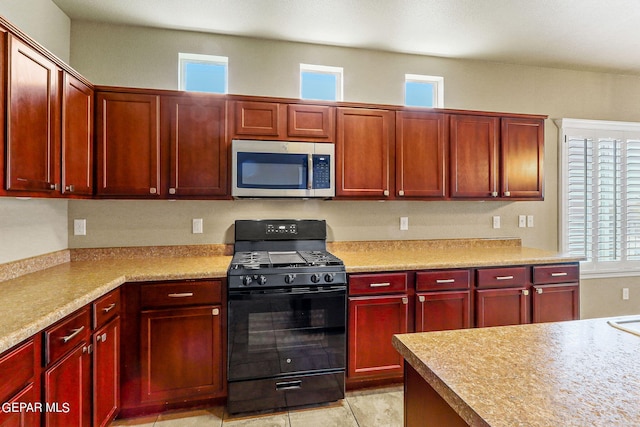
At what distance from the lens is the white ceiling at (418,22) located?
2.50m

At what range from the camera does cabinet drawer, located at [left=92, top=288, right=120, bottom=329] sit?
1822mm

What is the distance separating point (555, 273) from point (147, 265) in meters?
3.20

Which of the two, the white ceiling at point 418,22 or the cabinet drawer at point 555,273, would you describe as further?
the cabinet drawer at point 555,273

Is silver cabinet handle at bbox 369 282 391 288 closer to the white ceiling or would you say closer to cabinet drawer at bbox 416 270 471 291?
cabinet drawer at bbox 416 270 471 291

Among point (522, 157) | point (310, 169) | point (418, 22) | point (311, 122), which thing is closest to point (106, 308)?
point (310, 169)

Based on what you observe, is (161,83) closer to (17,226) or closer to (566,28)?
(17,226)

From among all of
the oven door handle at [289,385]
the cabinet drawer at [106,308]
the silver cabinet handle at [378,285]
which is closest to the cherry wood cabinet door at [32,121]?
the cabinet drawer at [106,308]

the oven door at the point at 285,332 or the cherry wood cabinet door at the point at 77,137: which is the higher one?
the cherry wood cabinet door at the point at 77,137

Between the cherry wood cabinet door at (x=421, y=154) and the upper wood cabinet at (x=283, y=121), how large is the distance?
629 mm

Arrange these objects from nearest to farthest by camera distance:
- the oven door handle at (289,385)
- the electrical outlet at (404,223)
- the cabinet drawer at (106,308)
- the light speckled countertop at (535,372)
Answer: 1. the light speckled countertop at (535,372)
2. the cabinet drawer at (106,308)
3. the oven door handle at (289,385)
4. the electrical outlet at (404,223)

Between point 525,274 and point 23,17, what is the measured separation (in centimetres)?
397

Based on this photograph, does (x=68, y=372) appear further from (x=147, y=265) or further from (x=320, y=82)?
(x=320, y=82)

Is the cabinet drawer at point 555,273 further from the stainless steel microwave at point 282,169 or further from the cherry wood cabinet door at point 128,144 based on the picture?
the cherry wood cabinet door at point 128,144

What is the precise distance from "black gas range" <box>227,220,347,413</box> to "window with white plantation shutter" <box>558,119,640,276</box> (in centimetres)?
279
